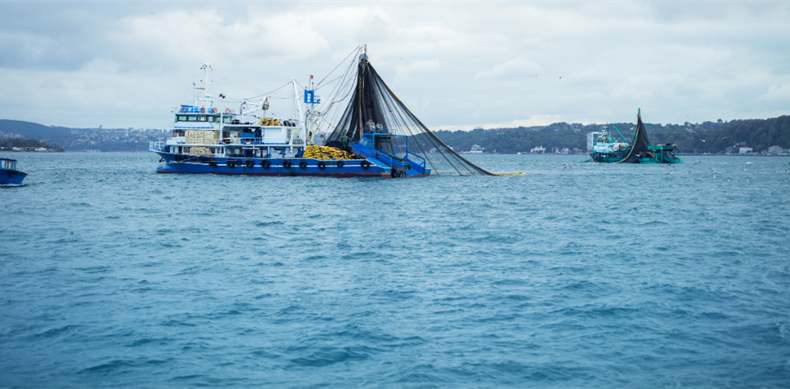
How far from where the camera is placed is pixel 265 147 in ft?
203

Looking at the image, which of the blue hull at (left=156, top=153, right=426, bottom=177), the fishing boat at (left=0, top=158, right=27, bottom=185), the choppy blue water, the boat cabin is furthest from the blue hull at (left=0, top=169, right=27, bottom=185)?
the blue hull at (left=156, top=153, right=426, bottom=177)

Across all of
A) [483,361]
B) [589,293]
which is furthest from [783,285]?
[483,361]

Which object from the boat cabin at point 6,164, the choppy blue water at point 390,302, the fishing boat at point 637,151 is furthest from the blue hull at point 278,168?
the fishing boat at point 637,151

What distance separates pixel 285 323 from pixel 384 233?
42.1 feet

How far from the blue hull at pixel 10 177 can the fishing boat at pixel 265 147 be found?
58.4 feet

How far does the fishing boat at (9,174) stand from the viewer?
139 ft

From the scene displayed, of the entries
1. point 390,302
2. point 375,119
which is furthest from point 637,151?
point 390,302

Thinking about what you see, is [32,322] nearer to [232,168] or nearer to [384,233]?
[384,233]

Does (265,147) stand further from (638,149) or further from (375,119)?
(638,149)

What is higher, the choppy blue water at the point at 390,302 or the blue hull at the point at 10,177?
the blue hull at the point at 10,177

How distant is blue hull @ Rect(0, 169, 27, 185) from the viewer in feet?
139

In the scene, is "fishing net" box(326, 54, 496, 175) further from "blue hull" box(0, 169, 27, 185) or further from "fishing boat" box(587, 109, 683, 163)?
"fishing boat" box(587, 109, 683, 163)

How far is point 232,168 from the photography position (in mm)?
60531

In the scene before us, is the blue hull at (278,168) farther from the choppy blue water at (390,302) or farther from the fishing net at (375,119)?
the choppy blue water at (390,302)
